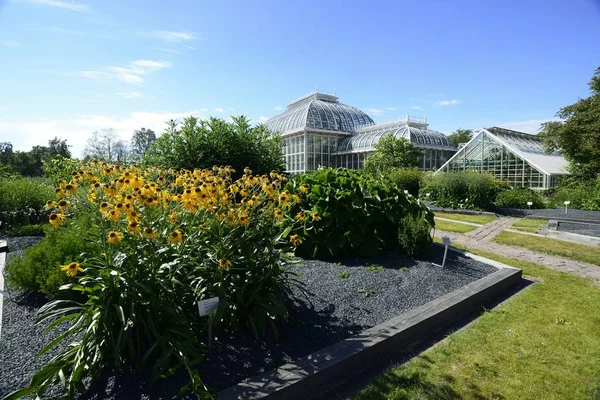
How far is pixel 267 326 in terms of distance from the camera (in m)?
2.76

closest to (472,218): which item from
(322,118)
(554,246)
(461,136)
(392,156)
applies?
(554,246)

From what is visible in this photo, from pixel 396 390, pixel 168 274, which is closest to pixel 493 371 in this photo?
pixel 396 390

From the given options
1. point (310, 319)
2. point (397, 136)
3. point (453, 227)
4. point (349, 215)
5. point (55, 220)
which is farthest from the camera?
point (397, 136)

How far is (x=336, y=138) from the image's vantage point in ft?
115

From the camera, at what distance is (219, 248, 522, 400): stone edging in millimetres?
2066

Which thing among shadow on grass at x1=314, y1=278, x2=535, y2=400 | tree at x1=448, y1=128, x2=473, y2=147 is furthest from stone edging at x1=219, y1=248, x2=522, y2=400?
tree at x1=448, y1=128, x2=473, y2=147

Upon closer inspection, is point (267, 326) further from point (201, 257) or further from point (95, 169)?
point (95, 169)

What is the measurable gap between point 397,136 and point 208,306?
98.8ft

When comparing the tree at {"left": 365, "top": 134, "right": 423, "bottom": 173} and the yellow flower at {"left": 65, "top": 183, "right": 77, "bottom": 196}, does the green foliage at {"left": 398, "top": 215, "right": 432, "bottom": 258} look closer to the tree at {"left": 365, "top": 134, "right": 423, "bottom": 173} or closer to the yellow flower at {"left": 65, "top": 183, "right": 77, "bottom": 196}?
the yellow flower at {"left": 65, "top": 183, "right": 77, "bottom": 196}

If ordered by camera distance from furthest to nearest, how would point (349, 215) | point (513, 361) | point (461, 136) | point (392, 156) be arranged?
point (461, 136) → point (392, 156) → point (349, 215) → point (513, 361)

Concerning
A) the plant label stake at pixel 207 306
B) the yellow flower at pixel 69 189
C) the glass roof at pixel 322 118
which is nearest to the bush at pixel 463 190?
the plant label stake at pixel 207 306

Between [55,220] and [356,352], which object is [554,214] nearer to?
[356,352]

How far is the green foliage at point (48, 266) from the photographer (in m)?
3.12

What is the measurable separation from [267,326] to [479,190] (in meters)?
12.9
